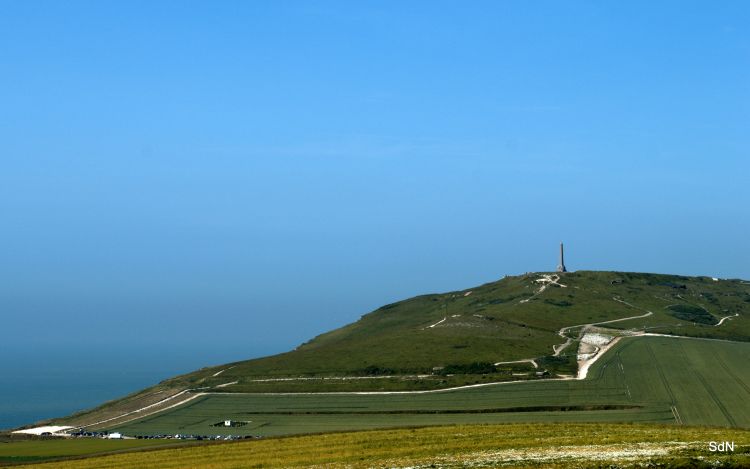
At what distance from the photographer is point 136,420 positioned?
504 ft

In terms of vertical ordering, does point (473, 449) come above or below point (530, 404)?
below

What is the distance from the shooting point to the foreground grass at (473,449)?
6381 cm

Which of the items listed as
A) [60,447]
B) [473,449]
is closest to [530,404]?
[473,449]

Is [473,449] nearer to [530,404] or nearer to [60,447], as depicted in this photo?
[530,404]

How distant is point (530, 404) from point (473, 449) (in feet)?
202

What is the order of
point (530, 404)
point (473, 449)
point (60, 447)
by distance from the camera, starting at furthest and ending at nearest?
point (530, 404) → point (60, 447) → point (473, 449)

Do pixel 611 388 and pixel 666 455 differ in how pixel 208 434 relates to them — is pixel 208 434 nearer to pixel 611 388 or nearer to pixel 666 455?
pixel 611 388

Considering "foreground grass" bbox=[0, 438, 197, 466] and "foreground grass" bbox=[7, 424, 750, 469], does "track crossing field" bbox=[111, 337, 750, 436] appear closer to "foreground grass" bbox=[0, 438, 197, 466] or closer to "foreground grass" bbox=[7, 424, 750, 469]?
"foreground grass" bbox=[0, 438, 197, 466]

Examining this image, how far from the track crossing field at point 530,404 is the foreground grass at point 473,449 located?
25.5 meters

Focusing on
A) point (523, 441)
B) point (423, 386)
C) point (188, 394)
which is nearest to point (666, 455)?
point (523, 441)

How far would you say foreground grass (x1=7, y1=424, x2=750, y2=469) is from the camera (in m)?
63.8

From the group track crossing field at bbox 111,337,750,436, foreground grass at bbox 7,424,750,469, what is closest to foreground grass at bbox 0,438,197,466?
foreground grass at bbox 7,424,750,469

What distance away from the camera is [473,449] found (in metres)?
78.0

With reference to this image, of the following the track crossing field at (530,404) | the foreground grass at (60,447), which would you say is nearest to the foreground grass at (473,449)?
the foreground grass at (60,447)
